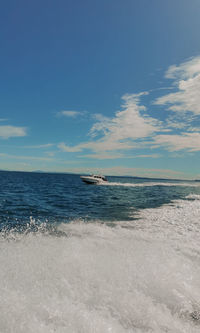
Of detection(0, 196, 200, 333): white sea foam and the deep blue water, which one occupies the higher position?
detection(0, 196, 200, 333): white sea foam

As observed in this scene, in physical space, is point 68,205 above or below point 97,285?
below

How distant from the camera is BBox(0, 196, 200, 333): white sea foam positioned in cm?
342

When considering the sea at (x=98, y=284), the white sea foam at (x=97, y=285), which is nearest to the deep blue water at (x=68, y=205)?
the sea at (x=98, y=284)

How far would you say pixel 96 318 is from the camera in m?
3.50

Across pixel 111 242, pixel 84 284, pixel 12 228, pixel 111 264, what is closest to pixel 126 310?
pixel 84 284

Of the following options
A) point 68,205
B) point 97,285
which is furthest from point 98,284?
point 68,205

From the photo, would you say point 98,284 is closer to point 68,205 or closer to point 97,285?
point 97,285

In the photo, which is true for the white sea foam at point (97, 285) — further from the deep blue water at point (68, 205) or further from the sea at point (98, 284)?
the deep blue water at point (68, 205)

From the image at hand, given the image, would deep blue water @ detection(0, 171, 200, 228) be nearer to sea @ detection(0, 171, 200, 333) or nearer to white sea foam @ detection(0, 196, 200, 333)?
sea @ detection(0, 171, 200, 333)

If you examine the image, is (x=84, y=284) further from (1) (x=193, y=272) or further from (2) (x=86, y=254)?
(1) (x=193, y=272)

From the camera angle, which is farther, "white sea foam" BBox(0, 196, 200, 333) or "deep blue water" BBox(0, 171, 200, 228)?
"deep blue water" BBox(0, 171, 200, 228)

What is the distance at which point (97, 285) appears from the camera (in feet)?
14.8

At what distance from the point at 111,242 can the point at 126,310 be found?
389 cm

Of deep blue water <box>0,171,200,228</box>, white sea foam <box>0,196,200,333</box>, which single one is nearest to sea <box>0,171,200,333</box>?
white sea foam <box>0,196,200,333</box>
